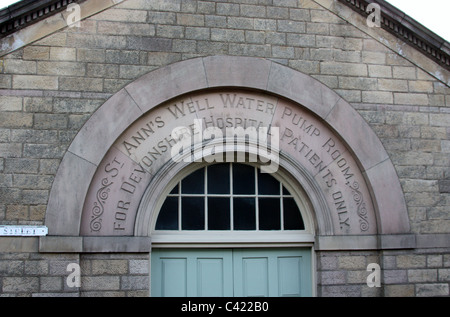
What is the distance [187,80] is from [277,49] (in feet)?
4.38

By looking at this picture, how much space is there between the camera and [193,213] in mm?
7375

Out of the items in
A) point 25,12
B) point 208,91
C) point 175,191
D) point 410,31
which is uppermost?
point 410,31

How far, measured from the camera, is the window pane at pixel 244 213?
293 inches

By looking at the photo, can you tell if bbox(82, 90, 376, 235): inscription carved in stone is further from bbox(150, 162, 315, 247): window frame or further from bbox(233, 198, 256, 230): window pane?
bbox(233, 198, 256, 230): window pane

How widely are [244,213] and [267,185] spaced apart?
51cm

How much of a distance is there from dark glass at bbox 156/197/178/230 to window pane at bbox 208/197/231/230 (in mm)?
457

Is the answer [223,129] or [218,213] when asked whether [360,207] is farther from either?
[223,129]

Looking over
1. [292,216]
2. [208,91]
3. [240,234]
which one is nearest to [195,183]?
[240,234]

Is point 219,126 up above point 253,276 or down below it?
above

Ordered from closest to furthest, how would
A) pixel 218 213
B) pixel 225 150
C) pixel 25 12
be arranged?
pixel 25 12 < pixel 225 150 < pixel 218 213

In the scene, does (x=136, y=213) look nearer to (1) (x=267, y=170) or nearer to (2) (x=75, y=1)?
(1) (x=267, y=170)

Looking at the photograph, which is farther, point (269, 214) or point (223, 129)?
point (269, 214)

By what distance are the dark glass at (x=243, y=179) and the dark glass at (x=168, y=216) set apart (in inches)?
33.6

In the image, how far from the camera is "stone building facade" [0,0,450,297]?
21.9ft
